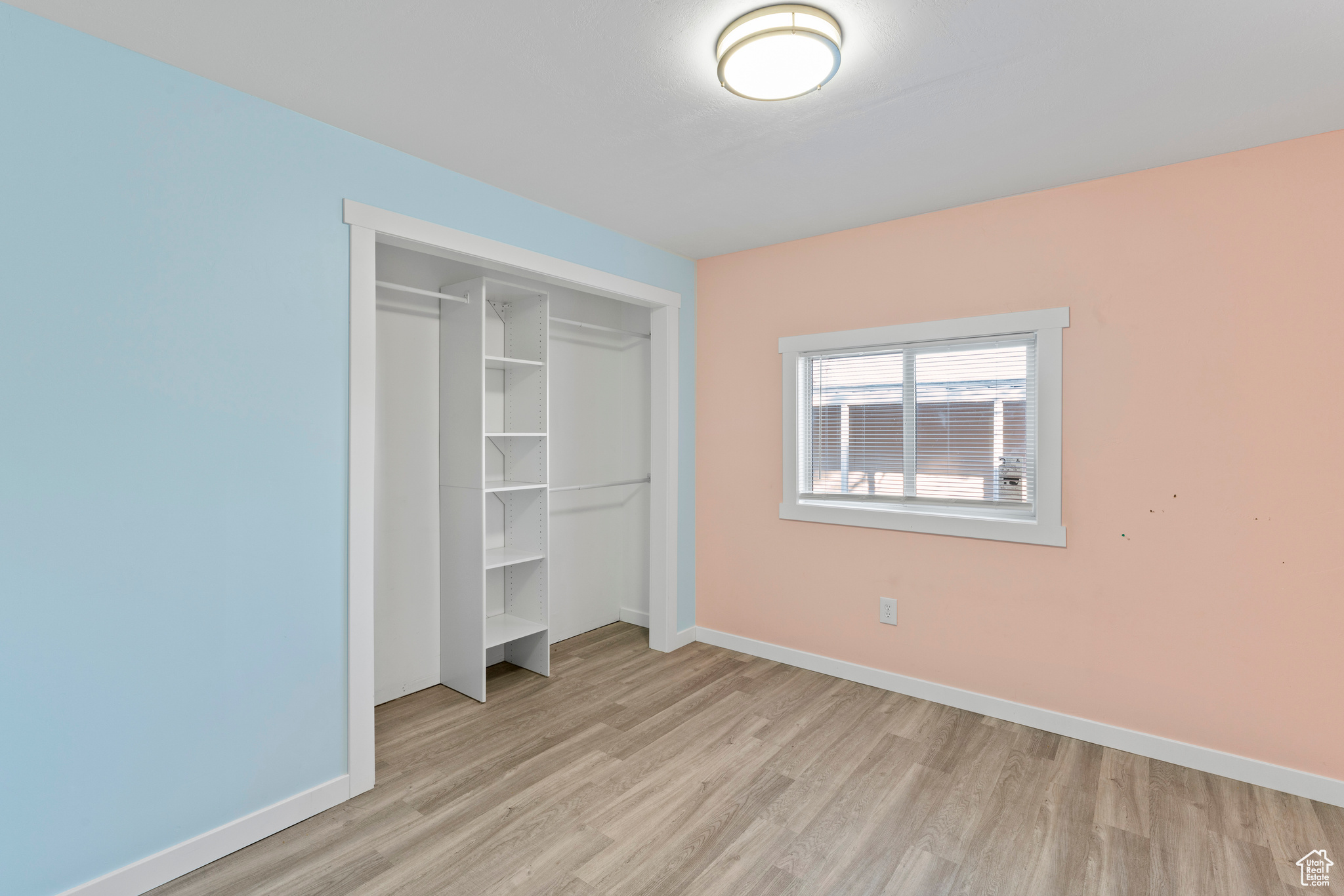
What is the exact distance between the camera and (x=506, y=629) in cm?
342

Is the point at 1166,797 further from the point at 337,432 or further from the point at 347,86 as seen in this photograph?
the point at 347,86

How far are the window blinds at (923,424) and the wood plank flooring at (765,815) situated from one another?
114 centimetres

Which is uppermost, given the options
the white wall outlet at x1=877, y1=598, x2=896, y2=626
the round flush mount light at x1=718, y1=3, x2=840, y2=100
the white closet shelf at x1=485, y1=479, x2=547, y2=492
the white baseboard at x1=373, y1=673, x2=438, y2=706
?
the round flush mount light at x1=718, y1=3, x2=840, y2=100

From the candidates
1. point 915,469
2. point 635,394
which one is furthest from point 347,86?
point 915,469

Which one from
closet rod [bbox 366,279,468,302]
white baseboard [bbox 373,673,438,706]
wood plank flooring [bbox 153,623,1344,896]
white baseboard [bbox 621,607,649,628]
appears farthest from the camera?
white baseboard [bbox 621,607,649,628]

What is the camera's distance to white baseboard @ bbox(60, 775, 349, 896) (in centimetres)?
179

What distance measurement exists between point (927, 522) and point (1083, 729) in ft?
3.65

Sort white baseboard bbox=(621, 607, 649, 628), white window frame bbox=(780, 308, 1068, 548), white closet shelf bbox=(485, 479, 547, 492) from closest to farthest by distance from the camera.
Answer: white window frame bbox=(780, 308, 1068, 548), white closet shelf bbox=(485, 479, 547, 492), white baseboard bbox=(621, 607, 649, 628)

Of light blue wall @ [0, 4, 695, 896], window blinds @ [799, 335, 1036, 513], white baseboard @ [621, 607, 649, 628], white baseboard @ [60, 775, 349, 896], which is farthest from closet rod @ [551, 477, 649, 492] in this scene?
white baseboard @ [60, 775, 349, 896]

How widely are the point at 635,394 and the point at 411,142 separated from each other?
233cm

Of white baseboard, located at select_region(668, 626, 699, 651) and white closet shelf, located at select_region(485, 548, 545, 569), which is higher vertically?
white closet shelf, located at select_region(485, 548, 545, 569)

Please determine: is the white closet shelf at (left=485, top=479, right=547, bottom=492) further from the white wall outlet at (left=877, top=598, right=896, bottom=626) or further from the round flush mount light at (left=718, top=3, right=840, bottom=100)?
the round flush mount light at (left=718, top=3, right=840, bottom=100)

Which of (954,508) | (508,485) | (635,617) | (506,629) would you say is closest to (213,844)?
(506,629)

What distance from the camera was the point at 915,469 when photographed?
10.8 ft
